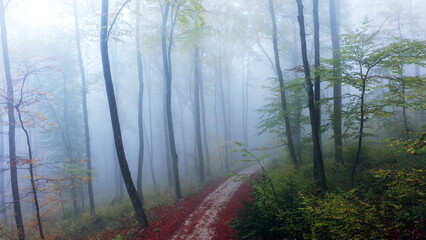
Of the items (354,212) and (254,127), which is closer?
(354,212)

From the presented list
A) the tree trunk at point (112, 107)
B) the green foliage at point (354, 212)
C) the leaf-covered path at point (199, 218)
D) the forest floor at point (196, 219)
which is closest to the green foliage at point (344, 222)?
the green foliage at point (354, 212)

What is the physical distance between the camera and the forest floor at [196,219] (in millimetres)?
7446

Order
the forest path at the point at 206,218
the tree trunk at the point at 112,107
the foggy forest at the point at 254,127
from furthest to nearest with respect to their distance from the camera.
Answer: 1. the tree trunk at the point at 112,107
2. the forest path at the point at 206,218
3. the foggy forest at the point at 254,127

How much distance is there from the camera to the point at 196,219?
8.85m

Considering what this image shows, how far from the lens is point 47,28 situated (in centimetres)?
1914

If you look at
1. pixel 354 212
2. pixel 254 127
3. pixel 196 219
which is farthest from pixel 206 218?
pixel 254 127

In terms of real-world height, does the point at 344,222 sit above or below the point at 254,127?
below

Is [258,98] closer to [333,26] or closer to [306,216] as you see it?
[333,26]

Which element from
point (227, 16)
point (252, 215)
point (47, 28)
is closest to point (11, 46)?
point (47, 28)

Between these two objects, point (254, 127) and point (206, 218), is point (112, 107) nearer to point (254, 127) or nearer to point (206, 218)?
point (206, 218)

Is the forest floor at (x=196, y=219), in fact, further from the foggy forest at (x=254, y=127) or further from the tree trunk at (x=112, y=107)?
the tree trunk at (x=112, y=107)

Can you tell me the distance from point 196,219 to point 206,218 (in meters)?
0.45

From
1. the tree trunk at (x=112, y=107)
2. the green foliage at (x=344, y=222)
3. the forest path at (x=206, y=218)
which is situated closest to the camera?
the green foliage at (x=344, y=222)

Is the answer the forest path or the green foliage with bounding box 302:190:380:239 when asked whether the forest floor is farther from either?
the green foliage with bounding box 302:190:380:239
